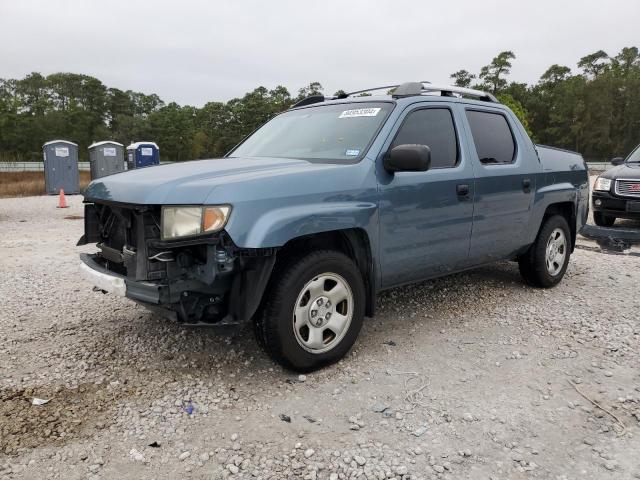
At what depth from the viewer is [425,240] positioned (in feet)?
13.1

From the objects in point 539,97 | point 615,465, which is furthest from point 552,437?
point 539,97

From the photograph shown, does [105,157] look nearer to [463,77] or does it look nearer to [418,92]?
[418,92]

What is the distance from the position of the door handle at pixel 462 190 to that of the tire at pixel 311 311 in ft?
4.06

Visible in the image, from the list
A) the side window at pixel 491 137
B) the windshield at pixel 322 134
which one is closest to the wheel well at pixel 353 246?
the windshield at pixel 322 134

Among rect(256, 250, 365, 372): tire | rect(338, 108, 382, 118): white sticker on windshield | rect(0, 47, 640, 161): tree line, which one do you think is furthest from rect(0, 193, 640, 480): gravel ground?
rect(0, 47, 640, 161): tree line

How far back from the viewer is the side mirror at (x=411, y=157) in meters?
3.46

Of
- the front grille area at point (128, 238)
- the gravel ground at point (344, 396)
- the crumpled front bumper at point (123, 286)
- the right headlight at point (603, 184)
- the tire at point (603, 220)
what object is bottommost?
the gravel ground at point (344, 396)

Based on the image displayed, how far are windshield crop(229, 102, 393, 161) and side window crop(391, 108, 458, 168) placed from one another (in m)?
0.21

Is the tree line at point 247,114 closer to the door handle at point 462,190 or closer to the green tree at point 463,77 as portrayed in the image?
the green tree at point 463,77

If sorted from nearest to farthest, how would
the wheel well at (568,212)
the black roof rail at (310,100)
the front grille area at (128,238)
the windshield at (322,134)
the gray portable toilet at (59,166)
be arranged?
the front grille area at (128,238) → the windshield at (322,134) → the black roof rail at (310,100) → the wheel well at (568,212) → the gray portable toilet at (59,166)

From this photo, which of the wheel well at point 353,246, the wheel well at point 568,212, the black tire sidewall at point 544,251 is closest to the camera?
the wheel well at point 353,246

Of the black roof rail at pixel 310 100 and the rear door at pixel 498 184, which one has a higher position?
the black roof rail at pixel 310 100

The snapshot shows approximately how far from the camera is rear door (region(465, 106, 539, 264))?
14.6 ft

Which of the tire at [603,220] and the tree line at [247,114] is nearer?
the tire at [603,220]
